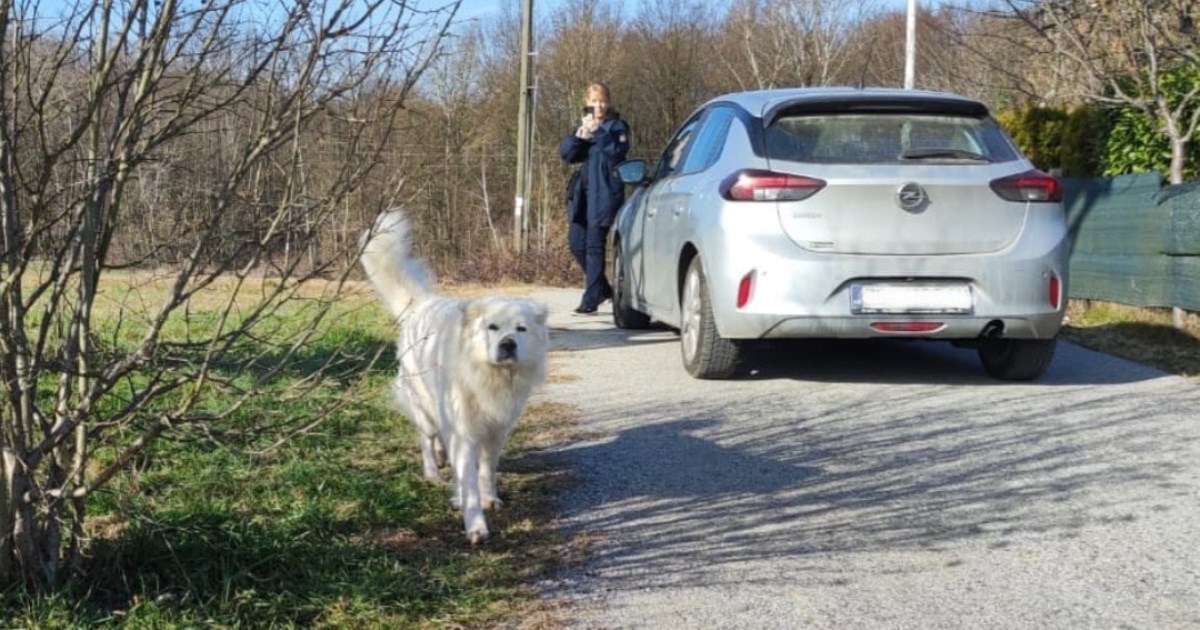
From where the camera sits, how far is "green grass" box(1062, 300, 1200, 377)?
7.73m

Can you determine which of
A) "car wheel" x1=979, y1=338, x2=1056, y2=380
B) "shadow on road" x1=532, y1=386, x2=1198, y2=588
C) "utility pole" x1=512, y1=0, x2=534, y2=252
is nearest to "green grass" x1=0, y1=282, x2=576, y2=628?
"shadow on road" x1=532, y1=386, x2=1198, y2=588

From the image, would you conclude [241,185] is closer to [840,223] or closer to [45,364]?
[45,364]

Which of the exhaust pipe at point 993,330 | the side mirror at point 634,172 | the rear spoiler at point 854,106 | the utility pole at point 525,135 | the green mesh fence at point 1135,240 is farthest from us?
the utility pole at point 525,135

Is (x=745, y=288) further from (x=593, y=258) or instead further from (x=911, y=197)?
(x=593, y=258)

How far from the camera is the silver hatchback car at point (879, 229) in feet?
20.6

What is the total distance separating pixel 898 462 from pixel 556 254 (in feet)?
45.8

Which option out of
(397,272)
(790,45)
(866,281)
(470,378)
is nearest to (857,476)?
(470,378)

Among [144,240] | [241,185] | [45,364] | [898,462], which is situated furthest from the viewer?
[898,462]

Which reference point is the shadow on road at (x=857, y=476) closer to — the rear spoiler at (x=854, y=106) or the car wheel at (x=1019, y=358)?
the car wheel at (x=1019, y=358)

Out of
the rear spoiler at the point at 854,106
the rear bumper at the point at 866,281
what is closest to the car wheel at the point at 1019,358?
the rear bumper at the point at 866,281

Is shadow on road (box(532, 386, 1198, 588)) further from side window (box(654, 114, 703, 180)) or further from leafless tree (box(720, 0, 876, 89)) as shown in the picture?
leafless tree (box(720, 0, 876, 89))

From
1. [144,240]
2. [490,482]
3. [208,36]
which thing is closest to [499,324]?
[490,482]

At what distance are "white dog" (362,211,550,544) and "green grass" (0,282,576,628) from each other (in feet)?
0.51

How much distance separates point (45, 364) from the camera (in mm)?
3027
